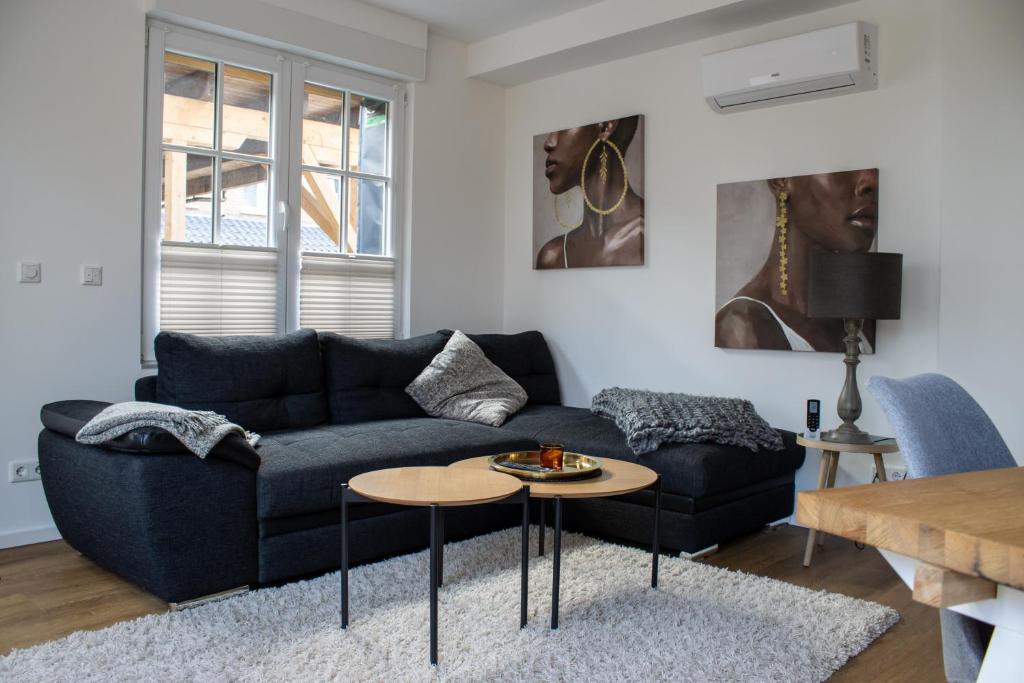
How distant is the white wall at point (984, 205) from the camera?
10.8ft

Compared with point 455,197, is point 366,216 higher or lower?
lower

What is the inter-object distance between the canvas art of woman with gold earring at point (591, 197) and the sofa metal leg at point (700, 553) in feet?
5.68

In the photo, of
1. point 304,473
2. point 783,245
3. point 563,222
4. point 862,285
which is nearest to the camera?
point 304,473

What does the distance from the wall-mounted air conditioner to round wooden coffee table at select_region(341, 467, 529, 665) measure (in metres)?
2.29

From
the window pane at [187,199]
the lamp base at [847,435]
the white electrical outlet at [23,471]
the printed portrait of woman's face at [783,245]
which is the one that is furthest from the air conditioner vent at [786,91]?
the white electrical outlet at [23,471]

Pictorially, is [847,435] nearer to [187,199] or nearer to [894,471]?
[894,471]

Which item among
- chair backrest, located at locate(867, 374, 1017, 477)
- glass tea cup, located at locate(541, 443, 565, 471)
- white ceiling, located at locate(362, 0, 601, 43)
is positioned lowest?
glass tea cup, located at locate(541, 443, 565, 471)

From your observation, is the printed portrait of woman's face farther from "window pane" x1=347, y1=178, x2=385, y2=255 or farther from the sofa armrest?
the sofa armrest

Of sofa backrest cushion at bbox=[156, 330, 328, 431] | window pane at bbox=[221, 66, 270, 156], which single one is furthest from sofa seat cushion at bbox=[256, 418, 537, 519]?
window pane at bbox=[221, 66, 270, 156]

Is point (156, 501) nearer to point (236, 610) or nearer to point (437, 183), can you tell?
point (236, 610)

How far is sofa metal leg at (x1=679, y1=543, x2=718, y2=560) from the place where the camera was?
3.30 metres

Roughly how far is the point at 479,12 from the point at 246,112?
1362 mm

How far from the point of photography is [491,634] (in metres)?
2.49

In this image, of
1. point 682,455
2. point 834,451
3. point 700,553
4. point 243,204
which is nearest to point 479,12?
point 243,204
